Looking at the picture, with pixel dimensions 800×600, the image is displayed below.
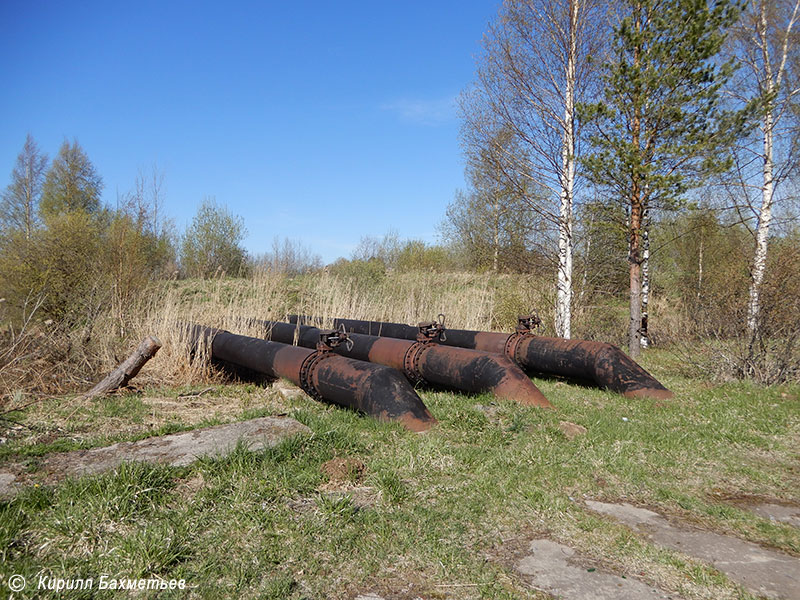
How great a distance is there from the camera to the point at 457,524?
2.94 m

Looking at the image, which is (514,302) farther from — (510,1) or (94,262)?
(94,262)

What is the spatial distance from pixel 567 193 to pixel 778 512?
7.82 m

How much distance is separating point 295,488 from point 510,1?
10.8 metres

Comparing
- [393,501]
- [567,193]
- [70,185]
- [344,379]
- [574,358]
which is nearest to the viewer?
[393,501]

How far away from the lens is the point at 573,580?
246 centimetres

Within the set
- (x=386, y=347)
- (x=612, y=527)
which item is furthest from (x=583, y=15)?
(x=612, y=527)

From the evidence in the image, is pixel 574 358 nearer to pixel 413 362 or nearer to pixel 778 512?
pixel 413 362

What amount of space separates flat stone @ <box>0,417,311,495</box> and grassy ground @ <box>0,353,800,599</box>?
172 mm

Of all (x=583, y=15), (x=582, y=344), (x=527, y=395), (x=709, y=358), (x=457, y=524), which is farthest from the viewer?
(x=583, y=15)

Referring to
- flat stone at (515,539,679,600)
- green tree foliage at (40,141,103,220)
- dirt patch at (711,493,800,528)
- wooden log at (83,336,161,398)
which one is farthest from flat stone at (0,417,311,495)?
green tree foliage at (40,141,103,220)

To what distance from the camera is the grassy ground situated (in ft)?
7.88

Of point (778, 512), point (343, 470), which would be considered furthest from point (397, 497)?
point (778, 512)

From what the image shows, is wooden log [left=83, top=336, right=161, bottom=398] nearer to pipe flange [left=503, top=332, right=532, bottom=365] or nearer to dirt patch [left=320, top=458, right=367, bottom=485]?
dirt patch [left=320, top=458, right=367, bottom=485]

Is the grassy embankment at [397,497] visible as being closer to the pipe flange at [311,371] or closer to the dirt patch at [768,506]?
the dirt patch at [768,506]
